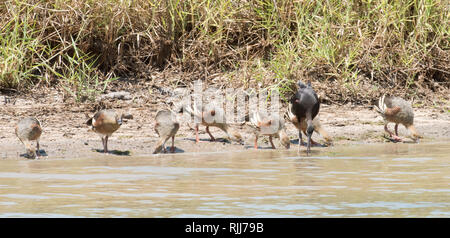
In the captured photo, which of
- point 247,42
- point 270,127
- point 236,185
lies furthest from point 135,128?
point 236,185

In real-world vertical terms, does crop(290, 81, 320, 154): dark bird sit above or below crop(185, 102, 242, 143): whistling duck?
above

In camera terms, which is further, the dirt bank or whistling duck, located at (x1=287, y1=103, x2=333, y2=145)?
whistling duck, located at (x1=287, y1=103, x2=333, y2=145)

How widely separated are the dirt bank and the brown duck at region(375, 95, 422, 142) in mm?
191

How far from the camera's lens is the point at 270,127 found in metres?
9.86

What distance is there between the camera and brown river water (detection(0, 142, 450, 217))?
19.4ft

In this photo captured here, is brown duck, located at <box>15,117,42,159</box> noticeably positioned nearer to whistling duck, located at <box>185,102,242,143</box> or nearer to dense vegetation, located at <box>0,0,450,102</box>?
whistling duck, located at <box>185,102,242,143</box>

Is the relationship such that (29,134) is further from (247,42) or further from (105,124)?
(247,42)

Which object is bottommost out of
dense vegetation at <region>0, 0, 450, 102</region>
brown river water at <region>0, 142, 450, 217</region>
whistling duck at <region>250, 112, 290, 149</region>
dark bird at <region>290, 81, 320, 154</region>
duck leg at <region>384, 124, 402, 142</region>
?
brown river water at <region>0, 142, 450, 217</region>

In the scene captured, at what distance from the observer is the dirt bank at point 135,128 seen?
371 inches

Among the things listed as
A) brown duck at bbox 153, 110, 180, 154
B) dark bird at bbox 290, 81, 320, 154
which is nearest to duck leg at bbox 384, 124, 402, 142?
dark bird at bbox 290, 81, 320, 154

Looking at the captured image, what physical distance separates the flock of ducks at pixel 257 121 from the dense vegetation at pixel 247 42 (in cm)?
112

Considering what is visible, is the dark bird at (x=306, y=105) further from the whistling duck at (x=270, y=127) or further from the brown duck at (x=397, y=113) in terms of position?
the brown duck at (x=397, y=113)

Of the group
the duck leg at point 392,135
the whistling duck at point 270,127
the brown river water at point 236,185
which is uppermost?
the whistling duck at point 270,127

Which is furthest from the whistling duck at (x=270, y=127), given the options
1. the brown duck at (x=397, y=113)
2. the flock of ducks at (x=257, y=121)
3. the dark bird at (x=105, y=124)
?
the dark bird at (x=105, y=124)
